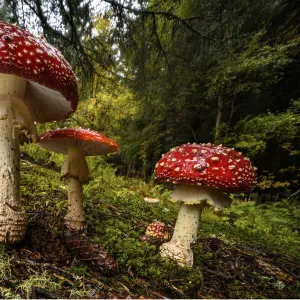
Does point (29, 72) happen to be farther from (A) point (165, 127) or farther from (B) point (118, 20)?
Result: (A) point (165, 127)

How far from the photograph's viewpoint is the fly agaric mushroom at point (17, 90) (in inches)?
50.1

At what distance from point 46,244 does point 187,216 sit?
1.10 meters

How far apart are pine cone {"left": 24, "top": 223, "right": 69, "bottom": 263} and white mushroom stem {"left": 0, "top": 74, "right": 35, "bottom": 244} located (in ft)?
0.32

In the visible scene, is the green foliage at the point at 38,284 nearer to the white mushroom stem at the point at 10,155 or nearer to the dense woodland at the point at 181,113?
the dense woodland at the point at 181,113

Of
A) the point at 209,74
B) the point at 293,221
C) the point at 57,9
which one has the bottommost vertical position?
the point at 293,221

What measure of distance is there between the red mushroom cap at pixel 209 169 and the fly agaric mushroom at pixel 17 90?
82cm

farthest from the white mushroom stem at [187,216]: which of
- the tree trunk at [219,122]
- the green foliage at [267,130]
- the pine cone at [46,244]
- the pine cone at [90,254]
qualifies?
the tree trunk at [219,122]

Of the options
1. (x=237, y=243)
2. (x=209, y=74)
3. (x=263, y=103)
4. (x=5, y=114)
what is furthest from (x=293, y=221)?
(x=5, y=114)

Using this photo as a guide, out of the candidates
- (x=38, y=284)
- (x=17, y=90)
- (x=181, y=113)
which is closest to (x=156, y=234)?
(x=38, y=284)

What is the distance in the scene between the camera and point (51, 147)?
7.06 ft

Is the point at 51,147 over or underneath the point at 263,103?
underneath

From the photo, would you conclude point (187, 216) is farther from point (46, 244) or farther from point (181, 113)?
point (181, 113)

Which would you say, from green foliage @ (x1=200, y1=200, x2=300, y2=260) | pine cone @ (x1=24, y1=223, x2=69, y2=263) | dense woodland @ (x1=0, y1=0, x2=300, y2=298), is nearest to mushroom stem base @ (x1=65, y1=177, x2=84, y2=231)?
dense woodland @ (x1=0, y1=0, x2=300, y2=298)

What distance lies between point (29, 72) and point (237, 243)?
2.81 meters
